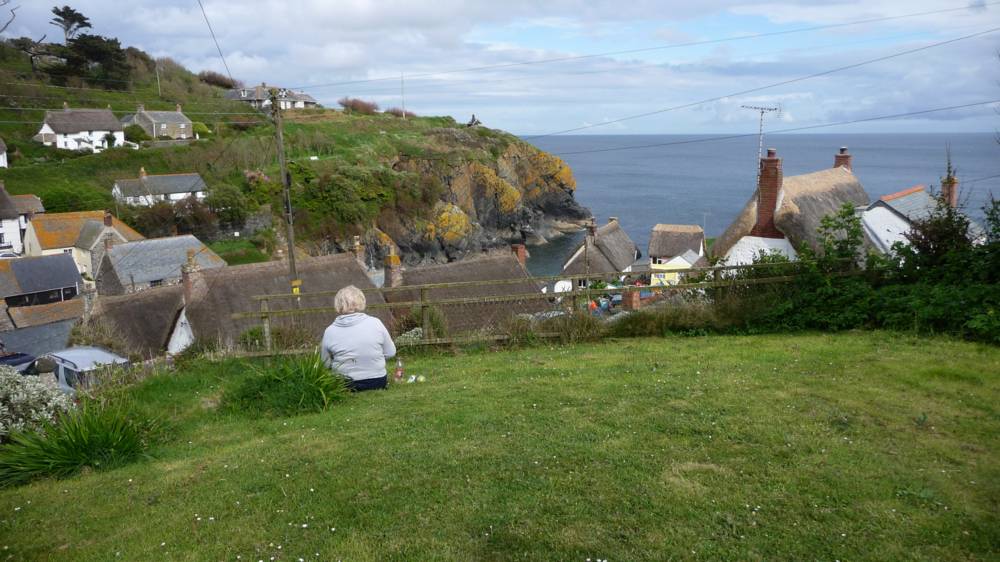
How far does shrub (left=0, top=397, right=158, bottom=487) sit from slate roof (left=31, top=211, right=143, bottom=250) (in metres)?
53.5

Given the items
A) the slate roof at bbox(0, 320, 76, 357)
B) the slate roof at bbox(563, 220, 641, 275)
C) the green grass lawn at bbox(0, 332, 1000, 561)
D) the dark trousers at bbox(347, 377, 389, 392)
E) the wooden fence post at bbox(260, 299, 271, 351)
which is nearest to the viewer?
the green grass lawn at bbox(0, 332, 1000, 561)

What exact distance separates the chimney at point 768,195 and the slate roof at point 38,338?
27.9 m

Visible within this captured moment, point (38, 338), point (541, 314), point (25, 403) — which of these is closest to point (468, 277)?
point (541, 314)

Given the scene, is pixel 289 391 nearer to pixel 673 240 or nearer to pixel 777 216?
pixel 777 216

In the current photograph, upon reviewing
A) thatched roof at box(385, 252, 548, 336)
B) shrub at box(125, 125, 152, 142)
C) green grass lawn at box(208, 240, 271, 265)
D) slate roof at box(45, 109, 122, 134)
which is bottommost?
green grass lawn at box(208, 240, 271, 265)

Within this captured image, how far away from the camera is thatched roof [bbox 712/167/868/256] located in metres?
19.1

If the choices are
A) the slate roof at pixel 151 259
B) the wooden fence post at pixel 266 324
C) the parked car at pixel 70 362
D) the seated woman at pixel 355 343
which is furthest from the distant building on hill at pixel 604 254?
the seated woman at pixel 355 343

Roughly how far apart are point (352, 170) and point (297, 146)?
12.7 meters

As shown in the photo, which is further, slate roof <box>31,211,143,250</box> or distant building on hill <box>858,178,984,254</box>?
slate roof <box>31,211,143,250</box>

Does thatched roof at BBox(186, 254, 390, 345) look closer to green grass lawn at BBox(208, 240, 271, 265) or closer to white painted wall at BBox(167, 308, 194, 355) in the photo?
white painted wall at BBox(167, 308, 194, 355)

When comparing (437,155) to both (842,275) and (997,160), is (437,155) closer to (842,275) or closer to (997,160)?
(842,275)

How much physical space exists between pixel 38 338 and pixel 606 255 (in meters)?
32.3

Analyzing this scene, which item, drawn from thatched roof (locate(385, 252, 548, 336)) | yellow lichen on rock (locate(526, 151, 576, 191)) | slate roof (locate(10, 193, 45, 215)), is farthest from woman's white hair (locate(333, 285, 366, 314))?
yellow lichen on rock (locate(526, 151, 576, 191))

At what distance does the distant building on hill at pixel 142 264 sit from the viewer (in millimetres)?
45625
